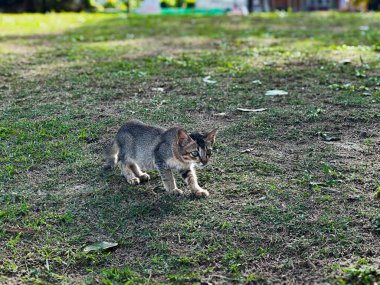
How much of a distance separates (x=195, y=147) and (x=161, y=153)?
0.32 meters

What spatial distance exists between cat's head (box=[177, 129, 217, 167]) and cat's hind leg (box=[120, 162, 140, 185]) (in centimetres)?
50

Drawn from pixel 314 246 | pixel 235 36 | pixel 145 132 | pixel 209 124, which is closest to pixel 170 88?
pixel 209 124

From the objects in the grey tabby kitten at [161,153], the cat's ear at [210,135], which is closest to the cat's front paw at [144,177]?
the grey tabby kitten at [161,153]

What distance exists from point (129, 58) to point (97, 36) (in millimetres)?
2989

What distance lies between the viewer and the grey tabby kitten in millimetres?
4094

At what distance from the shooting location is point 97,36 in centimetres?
1170

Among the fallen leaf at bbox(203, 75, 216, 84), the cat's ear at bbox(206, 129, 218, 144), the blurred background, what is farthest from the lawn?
the blurred background

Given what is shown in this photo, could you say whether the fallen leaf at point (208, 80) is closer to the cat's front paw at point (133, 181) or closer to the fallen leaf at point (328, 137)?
the fallen leaf at point (328, 137)

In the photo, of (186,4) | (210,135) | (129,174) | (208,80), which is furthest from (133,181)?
(186,4)

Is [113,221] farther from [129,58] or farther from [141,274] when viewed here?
[129,58]

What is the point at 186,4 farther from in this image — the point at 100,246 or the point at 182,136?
the point at 100,246

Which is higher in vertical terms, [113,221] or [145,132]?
[145,132]

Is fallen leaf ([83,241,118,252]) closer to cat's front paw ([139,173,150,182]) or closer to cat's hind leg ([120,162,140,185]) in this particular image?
cat's hind leg ([120,162,140,185])

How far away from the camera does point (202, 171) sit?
461 cm
